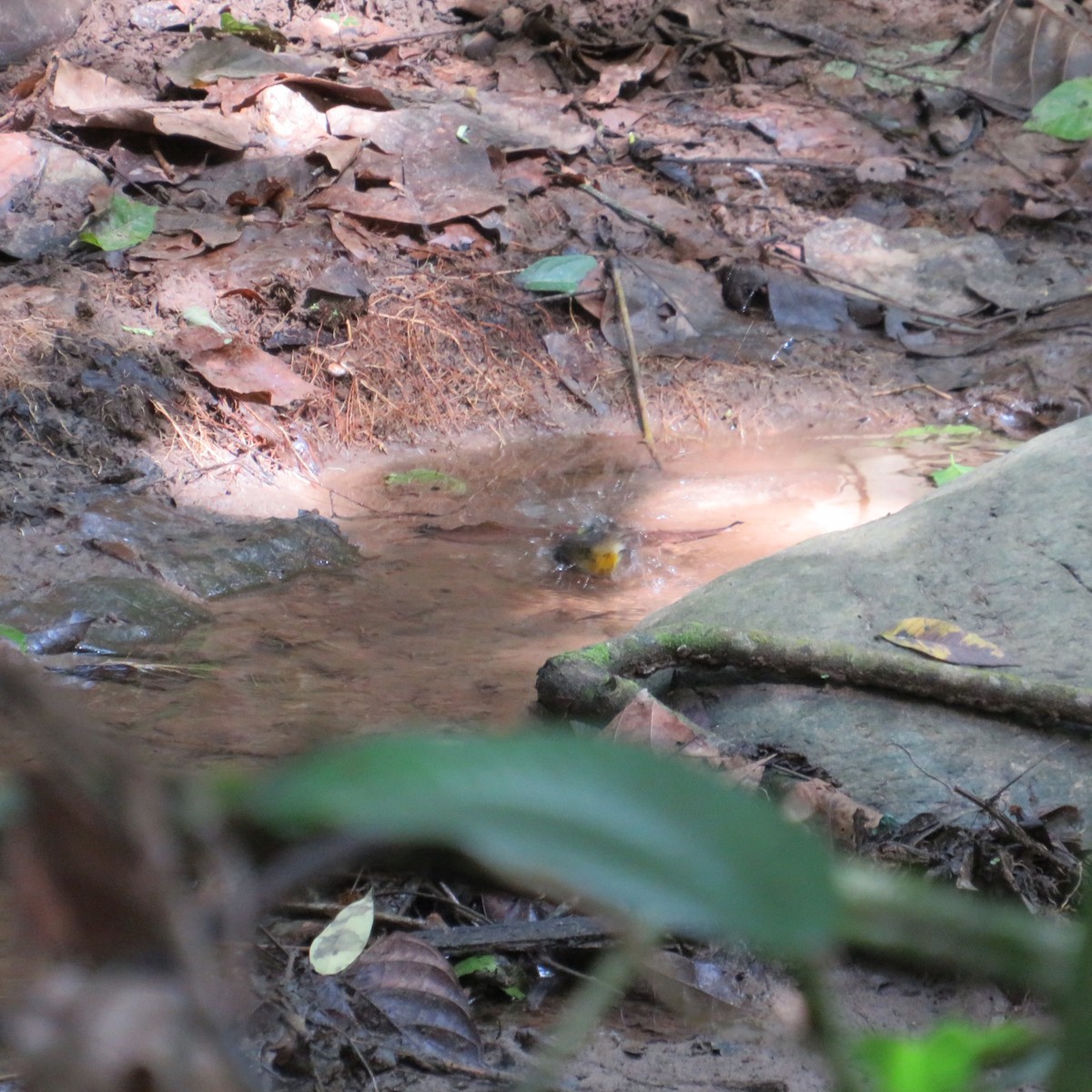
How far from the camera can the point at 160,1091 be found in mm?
280

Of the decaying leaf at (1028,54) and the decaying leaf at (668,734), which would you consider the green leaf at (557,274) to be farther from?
the decaying leaf at (1028,54)

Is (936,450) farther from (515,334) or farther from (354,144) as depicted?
(354,144)

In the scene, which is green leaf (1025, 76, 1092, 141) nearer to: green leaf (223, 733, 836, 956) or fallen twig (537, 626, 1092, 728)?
fallen twig (537, 626, 1092, 728)

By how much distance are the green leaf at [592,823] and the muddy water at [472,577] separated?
70.8 inches

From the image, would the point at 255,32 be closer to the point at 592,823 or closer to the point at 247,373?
the point at 247,373

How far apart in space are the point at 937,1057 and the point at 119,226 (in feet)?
15.8

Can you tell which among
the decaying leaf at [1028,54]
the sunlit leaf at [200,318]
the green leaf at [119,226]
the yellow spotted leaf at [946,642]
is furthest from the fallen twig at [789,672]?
the decaying leaf at [1028,54]

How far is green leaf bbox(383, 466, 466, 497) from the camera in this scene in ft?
14.1

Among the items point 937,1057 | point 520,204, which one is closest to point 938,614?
point 937,1057

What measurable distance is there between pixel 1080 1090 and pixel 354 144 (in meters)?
5.42

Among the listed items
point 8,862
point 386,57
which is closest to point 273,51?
point 386,57

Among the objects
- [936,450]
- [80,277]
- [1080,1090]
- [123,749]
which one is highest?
[123,749]

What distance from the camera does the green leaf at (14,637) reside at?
2660 millimetres

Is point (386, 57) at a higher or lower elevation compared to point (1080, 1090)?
lower
